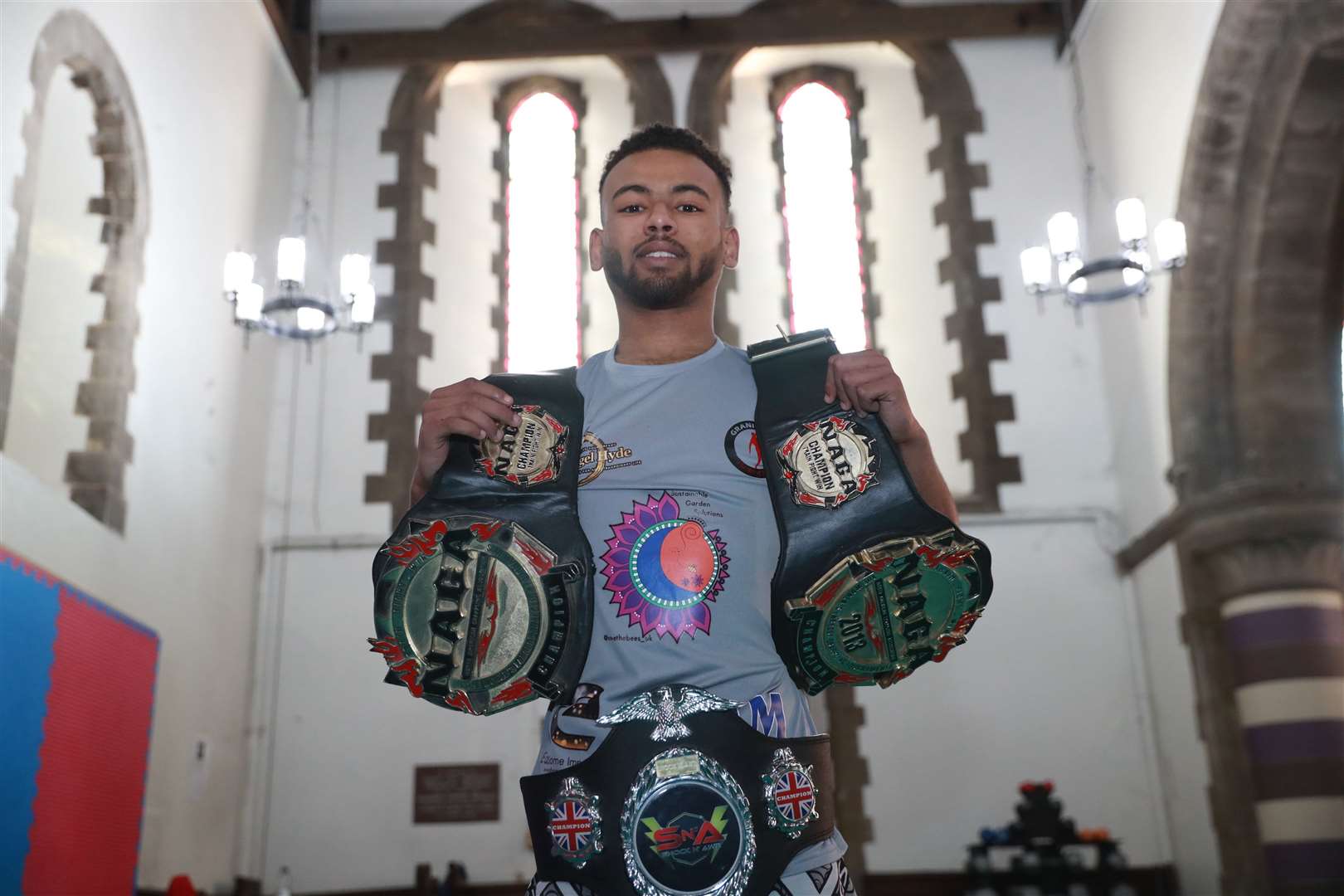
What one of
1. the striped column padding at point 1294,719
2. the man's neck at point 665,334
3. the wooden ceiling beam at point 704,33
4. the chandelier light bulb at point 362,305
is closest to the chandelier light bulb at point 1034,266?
the striped column padding at point 1294,719

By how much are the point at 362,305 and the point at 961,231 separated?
11.2 feet

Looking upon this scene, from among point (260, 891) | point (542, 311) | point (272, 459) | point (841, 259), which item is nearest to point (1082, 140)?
point (841, 259)

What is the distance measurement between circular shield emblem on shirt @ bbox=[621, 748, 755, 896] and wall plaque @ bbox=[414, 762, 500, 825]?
5.67 metres

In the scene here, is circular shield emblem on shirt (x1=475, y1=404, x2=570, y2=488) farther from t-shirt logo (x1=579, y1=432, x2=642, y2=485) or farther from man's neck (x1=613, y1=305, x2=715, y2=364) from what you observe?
man's neck (x1=613, y1=305, x2=715, y2=364)

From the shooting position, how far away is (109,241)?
557 cm

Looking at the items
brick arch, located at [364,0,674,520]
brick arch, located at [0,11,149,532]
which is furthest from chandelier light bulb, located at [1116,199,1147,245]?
brick arch, located at [0,11,149,532]

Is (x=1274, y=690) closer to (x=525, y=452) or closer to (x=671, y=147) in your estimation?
(x=671, y=147)

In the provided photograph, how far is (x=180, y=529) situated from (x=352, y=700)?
1355 millimetres

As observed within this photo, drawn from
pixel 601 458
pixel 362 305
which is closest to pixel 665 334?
pixel 601 458

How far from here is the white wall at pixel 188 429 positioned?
17.6 feet

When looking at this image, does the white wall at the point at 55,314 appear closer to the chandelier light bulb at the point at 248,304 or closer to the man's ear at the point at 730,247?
the chandelier light bulb at the point at 248,304

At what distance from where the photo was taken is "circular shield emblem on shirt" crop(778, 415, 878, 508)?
4.64ft

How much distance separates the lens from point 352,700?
22.5 feet

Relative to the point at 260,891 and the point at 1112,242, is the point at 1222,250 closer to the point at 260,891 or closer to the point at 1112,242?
the point at 1112,242
